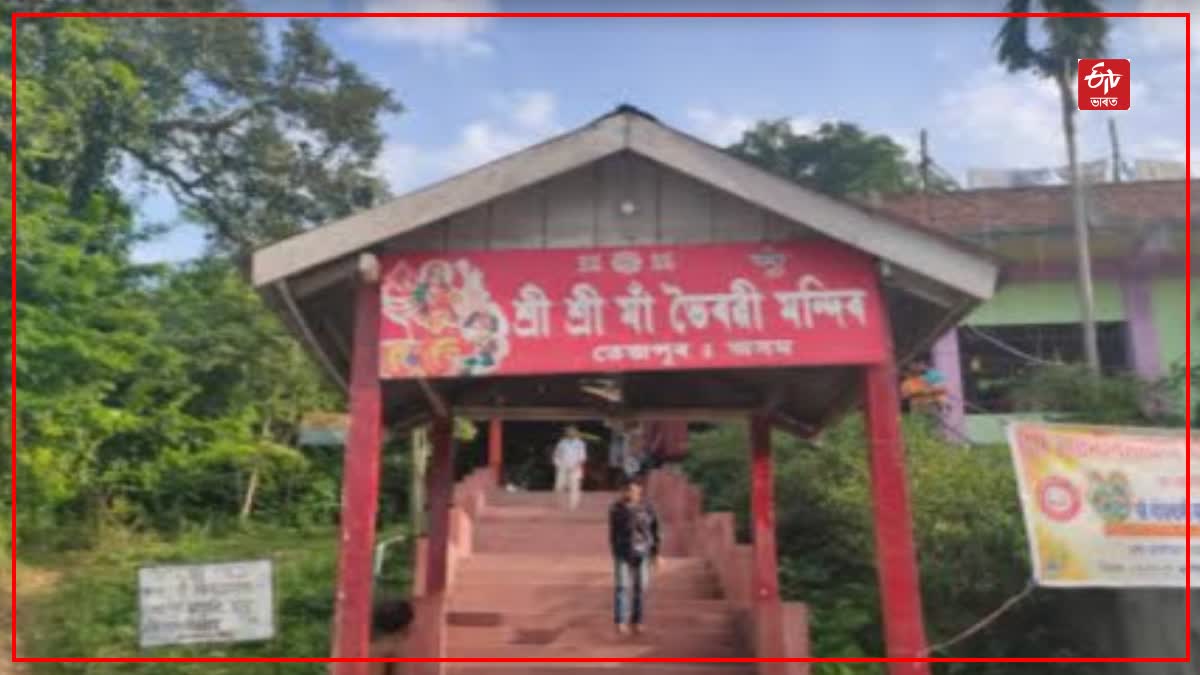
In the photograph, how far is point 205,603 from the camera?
32.8 ft

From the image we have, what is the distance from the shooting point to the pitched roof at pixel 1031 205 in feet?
74.3

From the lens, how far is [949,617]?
1270 cm

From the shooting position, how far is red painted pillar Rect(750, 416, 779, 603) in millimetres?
11516

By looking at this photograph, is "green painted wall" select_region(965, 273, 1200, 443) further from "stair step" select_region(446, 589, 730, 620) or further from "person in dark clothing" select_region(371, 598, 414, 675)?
"person in dark clothing" select_region(371, 598, 414, 675)

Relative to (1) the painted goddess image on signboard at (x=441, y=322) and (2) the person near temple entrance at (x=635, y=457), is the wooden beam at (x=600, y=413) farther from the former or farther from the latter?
(2) the person near temple entrance at (x=635, y=457)

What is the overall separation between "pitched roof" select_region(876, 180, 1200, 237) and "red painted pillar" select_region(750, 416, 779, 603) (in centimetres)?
1128

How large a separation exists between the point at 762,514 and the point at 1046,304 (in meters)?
12.0

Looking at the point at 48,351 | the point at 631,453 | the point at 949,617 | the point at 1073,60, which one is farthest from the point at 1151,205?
the point at 48,351

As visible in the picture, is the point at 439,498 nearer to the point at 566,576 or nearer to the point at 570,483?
the point at 566,576

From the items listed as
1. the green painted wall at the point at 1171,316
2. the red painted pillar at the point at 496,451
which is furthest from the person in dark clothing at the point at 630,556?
the green painted wall at the point at 1171,316

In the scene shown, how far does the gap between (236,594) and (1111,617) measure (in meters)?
7.50

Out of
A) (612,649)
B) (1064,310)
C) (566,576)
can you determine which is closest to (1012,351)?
(1064,310)

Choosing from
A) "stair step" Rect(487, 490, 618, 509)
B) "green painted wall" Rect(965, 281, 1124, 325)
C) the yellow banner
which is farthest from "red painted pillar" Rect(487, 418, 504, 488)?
the yellow banner

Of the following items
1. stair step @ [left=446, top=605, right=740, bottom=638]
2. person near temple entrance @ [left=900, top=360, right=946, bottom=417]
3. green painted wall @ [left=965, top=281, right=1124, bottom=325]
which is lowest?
stair step @ [left=446, top=605, right=740, bottom=638]
